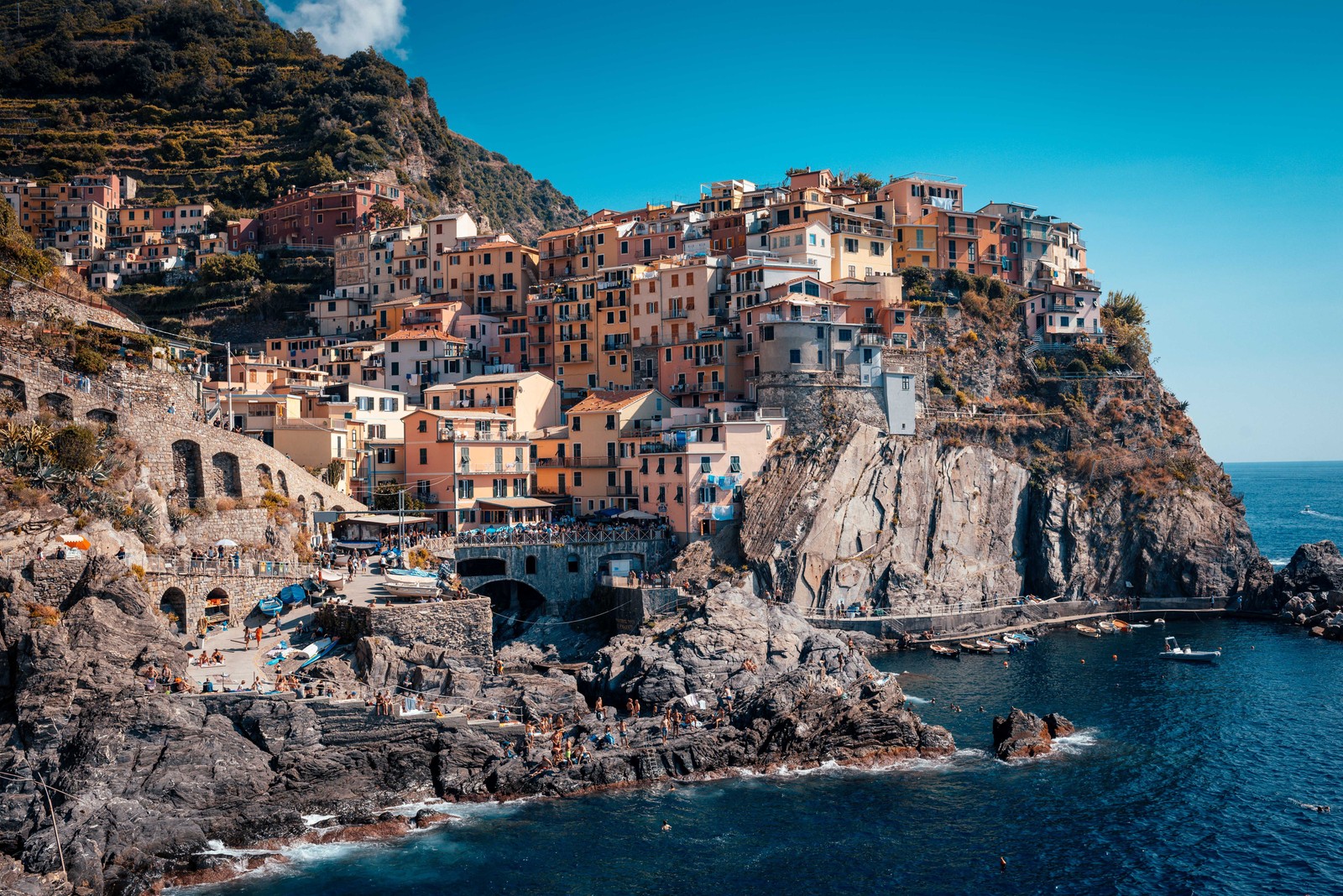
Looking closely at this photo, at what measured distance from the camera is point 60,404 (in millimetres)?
49438

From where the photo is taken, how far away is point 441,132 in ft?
468

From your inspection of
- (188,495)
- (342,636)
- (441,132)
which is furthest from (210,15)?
(342,636)

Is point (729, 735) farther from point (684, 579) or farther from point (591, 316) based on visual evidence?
point (591, 316)

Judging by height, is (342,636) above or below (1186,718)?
above

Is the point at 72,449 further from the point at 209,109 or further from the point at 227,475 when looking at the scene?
the point at 209,109

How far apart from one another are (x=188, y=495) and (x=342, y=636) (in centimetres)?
1212

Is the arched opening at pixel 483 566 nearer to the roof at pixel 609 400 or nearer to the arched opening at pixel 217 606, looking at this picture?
the roof at pixel 609 400

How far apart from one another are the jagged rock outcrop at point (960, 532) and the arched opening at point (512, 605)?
12.8 m

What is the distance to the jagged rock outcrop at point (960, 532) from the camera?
68.9 metres

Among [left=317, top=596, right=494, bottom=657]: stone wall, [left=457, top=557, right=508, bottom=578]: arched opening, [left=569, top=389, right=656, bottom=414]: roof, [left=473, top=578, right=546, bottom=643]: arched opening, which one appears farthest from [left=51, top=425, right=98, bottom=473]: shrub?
[left=569, top=389, right=656, bottom=414]: roof

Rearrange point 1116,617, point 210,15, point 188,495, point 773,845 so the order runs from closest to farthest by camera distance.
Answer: point 773,845, point 188,495, point 1116,617, point 210,15

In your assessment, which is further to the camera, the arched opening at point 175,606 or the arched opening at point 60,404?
the arched opening at point 60,404

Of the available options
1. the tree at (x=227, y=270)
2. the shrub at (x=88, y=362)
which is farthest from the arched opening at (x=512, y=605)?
the tree at (x=227, y=270)

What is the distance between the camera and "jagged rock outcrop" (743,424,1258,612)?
6888cm
